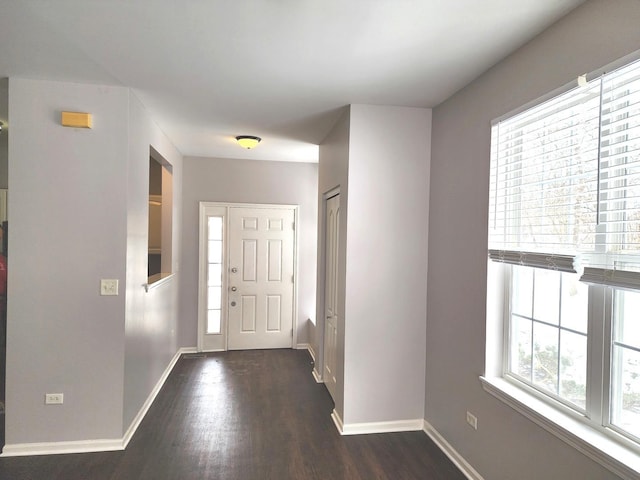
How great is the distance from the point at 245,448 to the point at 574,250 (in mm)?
2546

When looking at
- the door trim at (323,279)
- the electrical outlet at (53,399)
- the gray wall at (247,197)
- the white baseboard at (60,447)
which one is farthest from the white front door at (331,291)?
the electrical outlet at (53,399)

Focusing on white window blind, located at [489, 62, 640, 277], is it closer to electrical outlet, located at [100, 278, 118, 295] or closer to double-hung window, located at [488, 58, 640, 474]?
double-hung window, located at [488, 58, 640, 474]

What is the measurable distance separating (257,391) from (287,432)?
90 cm

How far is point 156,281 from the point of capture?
156 inches

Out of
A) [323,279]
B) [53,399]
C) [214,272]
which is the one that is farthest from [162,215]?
[53,399]

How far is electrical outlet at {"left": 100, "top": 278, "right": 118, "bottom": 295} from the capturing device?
291 centimetres

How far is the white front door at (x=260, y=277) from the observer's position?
18.1 feet

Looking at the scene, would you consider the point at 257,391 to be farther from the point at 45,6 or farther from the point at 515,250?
the point at 45,6

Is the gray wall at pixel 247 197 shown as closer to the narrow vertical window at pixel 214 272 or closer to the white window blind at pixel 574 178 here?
the narrow vertical window at pixel 214 272

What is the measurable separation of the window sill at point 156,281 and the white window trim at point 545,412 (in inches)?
110

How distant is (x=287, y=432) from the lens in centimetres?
321

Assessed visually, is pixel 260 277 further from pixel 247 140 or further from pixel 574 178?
pixel 574 178

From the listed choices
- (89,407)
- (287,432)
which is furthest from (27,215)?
(287,432)

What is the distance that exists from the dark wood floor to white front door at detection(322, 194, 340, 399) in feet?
0.80
